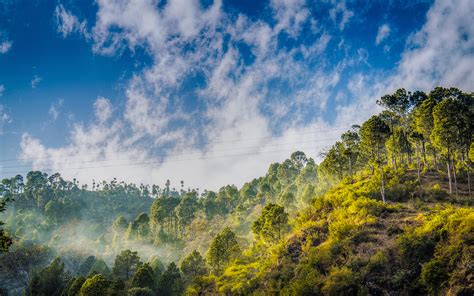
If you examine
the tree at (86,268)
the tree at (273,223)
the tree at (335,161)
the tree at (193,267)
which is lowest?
the tree at (86,268)

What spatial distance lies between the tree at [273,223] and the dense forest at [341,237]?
6.2 inches

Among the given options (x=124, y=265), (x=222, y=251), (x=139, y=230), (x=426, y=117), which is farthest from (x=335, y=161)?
(x=139, y=230)

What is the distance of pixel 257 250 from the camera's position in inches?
1978

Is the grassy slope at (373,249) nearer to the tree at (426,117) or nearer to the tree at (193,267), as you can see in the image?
the tree at (426,117)

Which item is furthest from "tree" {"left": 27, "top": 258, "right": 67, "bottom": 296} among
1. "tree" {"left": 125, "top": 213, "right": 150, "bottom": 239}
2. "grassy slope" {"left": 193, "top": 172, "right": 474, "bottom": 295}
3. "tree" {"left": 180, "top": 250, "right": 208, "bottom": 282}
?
"tree" {"left": 125, "top": 213, "right": 150, "bottom": 239}

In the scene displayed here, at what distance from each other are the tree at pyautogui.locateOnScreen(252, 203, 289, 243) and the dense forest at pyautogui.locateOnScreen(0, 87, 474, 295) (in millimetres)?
157

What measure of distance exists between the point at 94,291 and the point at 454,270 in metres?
37.0

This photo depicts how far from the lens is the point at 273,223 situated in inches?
1783

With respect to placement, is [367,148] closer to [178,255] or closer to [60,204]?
[178,255]

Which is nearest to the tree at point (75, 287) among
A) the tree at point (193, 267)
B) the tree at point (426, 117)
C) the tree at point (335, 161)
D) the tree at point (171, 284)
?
the tree at point (171, 284)

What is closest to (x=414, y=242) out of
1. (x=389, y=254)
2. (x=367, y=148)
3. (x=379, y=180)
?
(x=389, y=254)

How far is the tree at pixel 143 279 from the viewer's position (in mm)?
44562

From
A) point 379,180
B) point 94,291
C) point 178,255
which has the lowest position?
point 178,255

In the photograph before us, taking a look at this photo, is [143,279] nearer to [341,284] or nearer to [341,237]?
[341,237]
